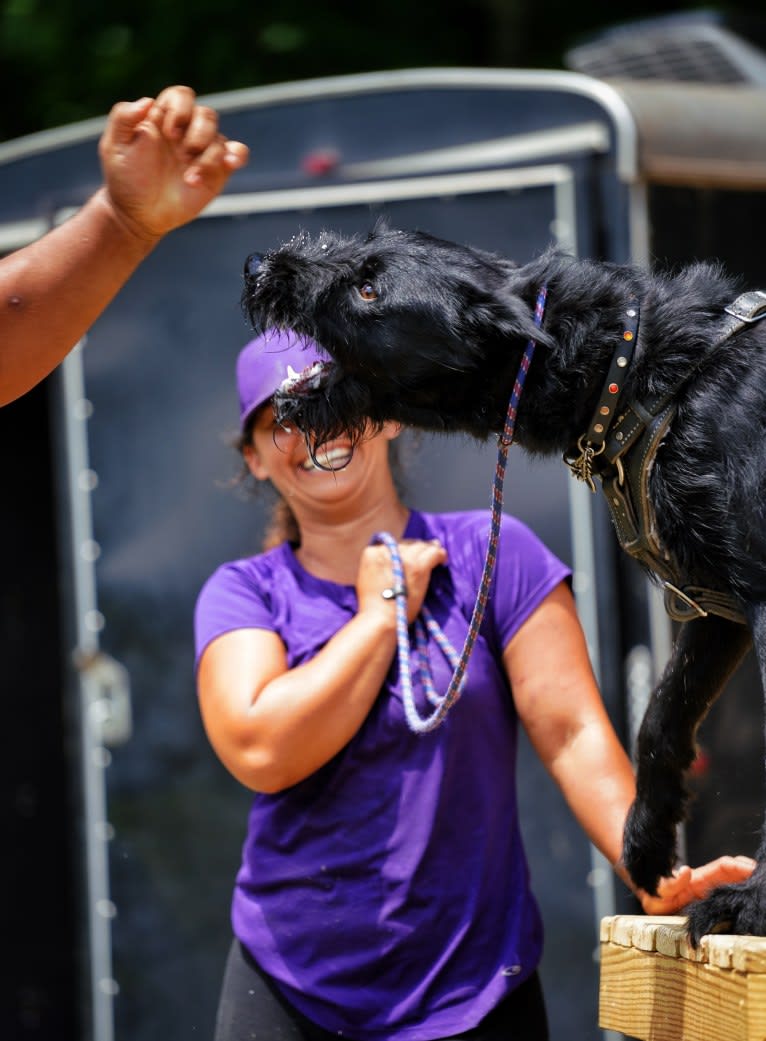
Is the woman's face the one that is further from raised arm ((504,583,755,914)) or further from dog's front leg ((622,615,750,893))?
dog's front leg ((622,615,750,893))

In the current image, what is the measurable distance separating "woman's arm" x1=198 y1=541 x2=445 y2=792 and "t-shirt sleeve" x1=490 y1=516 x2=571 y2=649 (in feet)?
0.42

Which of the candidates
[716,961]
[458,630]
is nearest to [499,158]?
[458,630]

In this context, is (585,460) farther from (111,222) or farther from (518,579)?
(111,222)

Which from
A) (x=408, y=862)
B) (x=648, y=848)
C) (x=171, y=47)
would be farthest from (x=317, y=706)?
(x=171, y=47)

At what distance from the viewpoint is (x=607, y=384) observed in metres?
2.01

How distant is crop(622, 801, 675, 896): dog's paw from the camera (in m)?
2.21

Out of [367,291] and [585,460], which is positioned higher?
[367,291]

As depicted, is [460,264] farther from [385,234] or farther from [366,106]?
[366,106]

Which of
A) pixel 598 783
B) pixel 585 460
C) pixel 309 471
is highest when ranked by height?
pixel 585 460

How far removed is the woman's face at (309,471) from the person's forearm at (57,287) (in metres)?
0.54

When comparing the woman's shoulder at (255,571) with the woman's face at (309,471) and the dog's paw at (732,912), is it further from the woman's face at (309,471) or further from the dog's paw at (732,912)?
the dog's paw at (732,912)

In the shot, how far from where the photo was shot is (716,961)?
1854 mm

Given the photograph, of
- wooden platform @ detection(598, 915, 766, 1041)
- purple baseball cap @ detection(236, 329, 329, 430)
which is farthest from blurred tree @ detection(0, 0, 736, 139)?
wooden platform @ detection(598, 915, 766, 1041)

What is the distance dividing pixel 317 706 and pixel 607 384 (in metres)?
0.80
